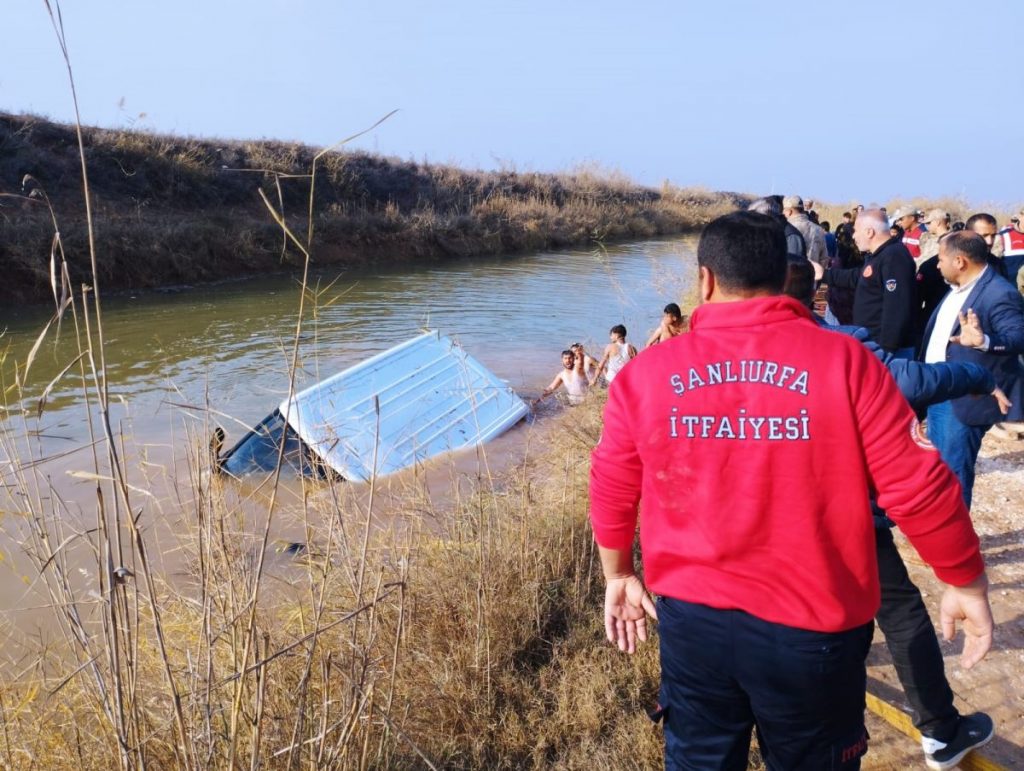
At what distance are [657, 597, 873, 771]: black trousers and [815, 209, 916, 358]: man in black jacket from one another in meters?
3.40

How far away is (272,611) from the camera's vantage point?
129 inches

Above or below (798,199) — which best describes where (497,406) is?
below

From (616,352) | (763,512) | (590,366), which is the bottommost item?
(590,366)

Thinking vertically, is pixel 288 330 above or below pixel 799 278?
below

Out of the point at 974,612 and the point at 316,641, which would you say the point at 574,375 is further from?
the point at 974,612

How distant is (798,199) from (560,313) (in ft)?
31.6

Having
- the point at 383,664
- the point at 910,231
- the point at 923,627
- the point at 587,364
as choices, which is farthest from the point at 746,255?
the point at 910,231

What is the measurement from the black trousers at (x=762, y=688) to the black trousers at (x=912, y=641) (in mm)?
745

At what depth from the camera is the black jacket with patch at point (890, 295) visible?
462 centimetres

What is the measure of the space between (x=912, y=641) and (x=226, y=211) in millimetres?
22216

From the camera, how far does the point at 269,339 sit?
1284 centimetres

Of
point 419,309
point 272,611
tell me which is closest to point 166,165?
point 419,309

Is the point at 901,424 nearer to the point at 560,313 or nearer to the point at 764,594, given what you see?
the point at 764,594

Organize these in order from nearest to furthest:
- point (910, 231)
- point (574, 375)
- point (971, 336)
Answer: point (971, 336)
point (910, 231)
point (574, 375)
